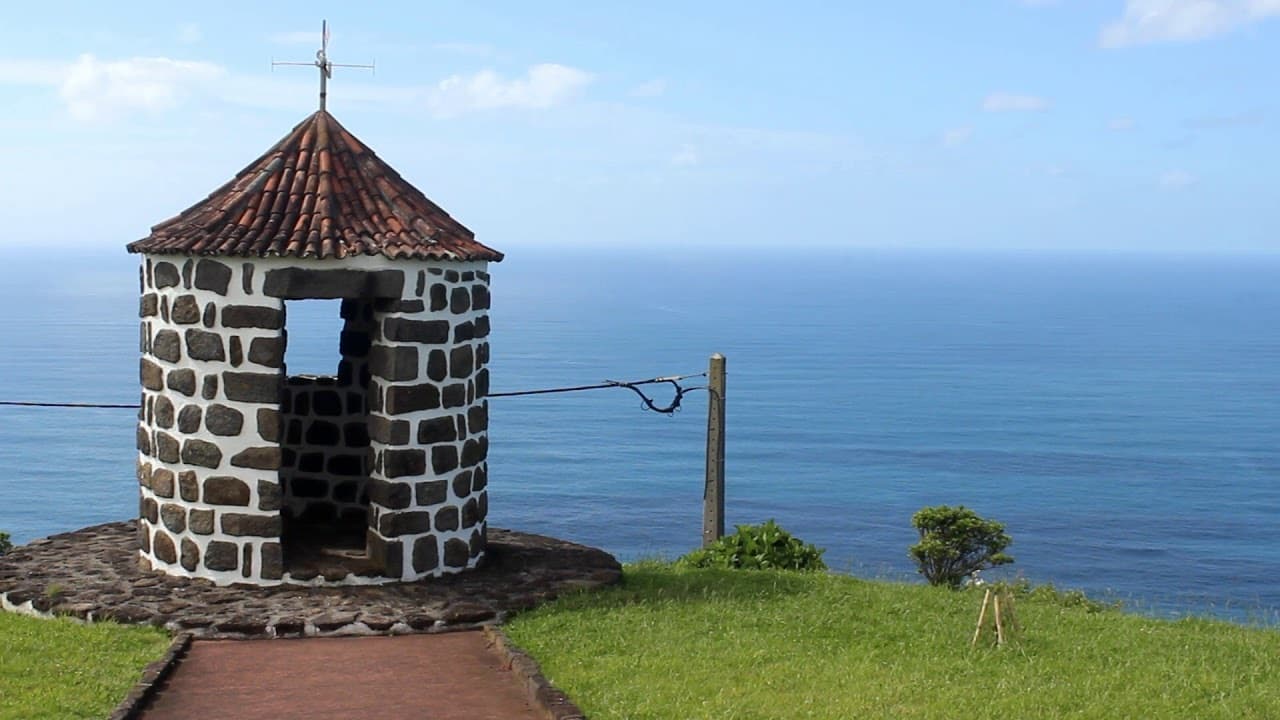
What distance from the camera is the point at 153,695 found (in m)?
9.78

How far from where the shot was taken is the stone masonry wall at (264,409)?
498 inches

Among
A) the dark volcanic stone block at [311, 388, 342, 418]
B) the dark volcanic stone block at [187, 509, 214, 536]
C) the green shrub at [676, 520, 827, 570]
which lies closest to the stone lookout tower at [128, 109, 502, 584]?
the dark volcanic stone block at [187, 509, 214, 536]

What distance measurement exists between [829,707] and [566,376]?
259ft

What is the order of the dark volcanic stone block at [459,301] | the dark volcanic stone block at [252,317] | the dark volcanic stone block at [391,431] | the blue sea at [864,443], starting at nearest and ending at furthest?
the dark volcanic stone block at [252,317]
the dark volcanic stone block at [391,431]
the dark volcanic stone block at [459,301]
the blue sea at [864,443]

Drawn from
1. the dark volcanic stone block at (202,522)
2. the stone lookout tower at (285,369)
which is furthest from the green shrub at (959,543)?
the dark volcanic stone block at (202,522)

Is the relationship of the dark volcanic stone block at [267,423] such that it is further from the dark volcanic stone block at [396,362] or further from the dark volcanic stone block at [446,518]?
the dark volcanic stone block at [446,518]

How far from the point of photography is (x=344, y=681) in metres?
10.2

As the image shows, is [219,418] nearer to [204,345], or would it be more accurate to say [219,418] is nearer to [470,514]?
[204,345]

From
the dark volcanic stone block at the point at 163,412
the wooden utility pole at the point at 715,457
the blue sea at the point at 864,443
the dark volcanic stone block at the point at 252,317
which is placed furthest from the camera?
the blue sea at the point at 864,443

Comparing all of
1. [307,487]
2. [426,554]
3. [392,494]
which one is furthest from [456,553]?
[307,487]

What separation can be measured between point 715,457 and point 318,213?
19.8 ft

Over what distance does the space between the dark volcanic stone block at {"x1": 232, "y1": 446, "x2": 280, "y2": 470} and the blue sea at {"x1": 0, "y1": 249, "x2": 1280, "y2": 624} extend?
777 centimetres

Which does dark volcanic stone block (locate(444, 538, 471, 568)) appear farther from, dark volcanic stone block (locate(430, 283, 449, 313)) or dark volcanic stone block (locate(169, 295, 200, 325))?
dark volcanic stone block (locate(169, 295, 200, 325))

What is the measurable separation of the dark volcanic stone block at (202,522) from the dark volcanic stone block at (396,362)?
194cm
